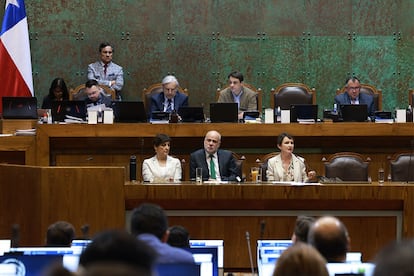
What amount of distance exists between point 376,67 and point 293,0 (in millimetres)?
1586

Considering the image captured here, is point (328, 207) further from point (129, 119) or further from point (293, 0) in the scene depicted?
point (293, 0)

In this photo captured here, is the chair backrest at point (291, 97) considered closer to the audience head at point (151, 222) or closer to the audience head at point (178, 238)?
the audience head at point (178, 238)

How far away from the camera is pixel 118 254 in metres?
2.41

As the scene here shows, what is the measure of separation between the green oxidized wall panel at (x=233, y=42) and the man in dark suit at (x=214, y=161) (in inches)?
153

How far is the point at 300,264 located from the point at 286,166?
6.92 metres

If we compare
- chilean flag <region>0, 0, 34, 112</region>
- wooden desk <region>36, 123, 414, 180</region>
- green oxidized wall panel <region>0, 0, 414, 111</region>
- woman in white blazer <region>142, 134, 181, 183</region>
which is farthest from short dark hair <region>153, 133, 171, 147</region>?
green oxidized wall panel <region>0, 0, 414, 111</region>

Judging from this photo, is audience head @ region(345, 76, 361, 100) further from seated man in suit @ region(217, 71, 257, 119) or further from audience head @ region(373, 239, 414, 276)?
audience head @ region(373, 239, 414, 276)

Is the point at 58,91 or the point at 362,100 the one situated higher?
the point at 58,91

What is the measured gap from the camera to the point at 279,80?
13.8 m

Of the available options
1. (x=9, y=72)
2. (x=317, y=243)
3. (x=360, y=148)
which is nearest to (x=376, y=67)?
(x=360, y=148)

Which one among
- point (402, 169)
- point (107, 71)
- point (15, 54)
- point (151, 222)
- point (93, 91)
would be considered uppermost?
Result: point (15, 54)

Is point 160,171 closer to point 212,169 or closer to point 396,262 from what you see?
point 212,169

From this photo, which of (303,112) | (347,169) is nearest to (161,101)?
(303,112)

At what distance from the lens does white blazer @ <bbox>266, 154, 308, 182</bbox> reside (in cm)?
955
